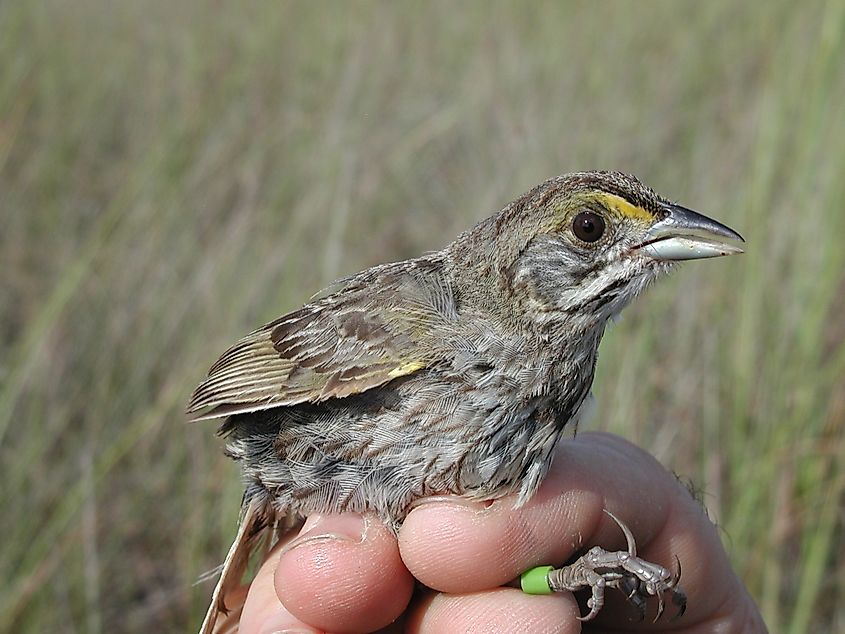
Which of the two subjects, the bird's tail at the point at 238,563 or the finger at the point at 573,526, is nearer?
the finger at the point at 573,526

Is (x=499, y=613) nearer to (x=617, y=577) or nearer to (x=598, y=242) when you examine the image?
(x=617, y=577)

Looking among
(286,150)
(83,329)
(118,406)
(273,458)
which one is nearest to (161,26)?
(286,150)

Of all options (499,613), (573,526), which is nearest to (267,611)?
(499,613)

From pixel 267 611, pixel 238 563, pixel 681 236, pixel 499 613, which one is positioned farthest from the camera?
pixel 238 563

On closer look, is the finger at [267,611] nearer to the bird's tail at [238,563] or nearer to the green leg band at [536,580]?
the bird's tail at [238,563]

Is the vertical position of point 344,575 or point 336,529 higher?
point 336,529

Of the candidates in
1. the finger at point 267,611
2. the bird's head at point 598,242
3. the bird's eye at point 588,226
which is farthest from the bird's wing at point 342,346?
the finger at point 267,611

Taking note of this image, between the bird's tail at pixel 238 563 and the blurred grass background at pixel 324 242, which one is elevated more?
the blurred grass background at pixel 324 242
